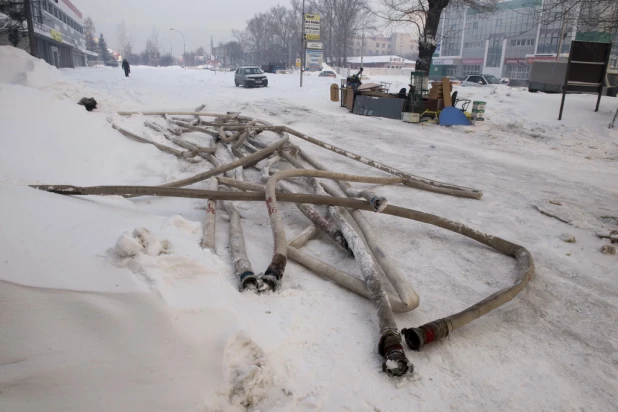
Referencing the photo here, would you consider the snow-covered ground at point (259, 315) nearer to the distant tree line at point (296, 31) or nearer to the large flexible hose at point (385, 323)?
the large flexible hose at point (385, 323)

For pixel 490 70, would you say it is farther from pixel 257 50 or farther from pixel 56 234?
pixel 56 234

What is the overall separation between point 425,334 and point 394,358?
0.31 metres

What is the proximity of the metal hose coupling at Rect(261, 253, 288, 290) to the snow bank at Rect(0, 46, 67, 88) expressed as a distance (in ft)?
37.2

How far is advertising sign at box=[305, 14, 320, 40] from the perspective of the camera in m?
28.3

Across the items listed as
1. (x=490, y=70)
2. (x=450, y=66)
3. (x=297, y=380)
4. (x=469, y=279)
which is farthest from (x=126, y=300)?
(x=450, y=66)

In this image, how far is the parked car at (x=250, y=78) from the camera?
27.0 m

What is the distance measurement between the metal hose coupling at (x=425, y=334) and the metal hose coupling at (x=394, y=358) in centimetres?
15

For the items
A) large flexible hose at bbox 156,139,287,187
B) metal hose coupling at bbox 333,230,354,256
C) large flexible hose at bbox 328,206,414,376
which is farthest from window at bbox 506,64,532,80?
large flexible hose at bbox 328,206,414,376

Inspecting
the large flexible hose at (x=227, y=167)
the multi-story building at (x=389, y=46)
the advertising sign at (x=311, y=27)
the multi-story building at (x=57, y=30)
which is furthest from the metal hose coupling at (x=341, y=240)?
the multi-story building at (x=389, y=46)

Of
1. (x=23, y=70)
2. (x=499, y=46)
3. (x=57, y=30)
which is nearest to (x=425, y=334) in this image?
(x=23, y=70)

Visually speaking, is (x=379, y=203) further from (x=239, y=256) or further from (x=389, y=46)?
(x=389, y=46)

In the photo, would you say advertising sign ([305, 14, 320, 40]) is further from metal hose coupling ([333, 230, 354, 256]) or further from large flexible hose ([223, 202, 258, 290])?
metal hose coupling ([333, 230, 354, 256])

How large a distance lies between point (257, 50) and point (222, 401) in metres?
91.4

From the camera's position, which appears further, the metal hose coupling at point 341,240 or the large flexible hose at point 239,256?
the metal hose coupling at point 341,240
